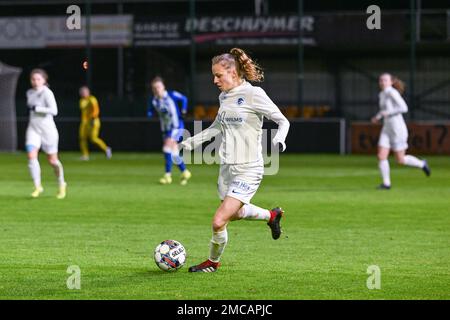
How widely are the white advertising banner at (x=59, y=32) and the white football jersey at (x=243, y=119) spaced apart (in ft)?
87.4

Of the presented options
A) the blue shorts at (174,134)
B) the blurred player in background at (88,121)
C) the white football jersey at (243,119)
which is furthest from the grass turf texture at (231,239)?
the blurred player in background at (88,121)

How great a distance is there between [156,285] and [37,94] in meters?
8.75

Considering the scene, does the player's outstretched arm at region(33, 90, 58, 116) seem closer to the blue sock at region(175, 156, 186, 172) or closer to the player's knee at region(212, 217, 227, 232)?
the blue sock at region(175, 156, 186, 172)

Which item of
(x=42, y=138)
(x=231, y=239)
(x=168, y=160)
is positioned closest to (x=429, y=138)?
(x=168, y=160)

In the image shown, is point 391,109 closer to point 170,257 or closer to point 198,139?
point 198,139

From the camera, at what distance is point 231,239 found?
507 inches

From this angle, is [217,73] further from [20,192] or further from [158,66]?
[158,66]

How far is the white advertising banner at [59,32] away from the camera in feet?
119

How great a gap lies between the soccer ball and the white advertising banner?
1053 inches

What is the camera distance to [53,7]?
4047cm

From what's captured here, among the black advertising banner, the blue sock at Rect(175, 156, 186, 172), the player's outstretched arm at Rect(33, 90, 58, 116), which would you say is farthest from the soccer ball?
the black advertising banner

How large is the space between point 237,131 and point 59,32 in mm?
27425

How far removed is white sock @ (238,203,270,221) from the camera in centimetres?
1038
